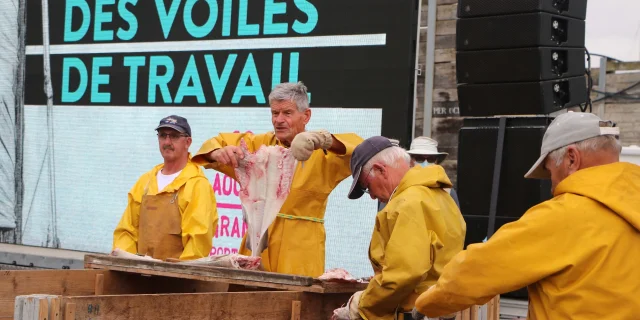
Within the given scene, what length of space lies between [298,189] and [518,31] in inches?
90.0

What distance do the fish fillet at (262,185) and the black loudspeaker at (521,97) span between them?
217 cm

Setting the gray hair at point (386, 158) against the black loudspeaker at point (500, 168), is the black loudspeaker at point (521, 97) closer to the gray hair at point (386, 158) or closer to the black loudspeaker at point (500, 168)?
the black loudspeaker at point (500, 168)

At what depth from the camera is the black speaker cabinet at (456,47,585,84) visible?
6.13m

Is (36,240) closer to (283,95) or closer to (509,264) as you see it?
(283,95)

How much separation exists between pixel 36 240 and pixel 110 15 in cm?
203

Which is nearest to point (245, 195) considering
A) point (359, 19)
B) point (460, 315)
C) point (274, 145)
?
point (274, 145)

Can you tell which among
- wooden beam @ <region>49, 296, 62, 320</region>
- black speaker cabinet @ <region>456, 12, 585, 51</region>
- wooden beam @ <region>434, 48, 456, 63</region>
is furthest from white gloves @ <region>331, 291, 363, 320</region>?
wooden beam @ <region>434, 48, 456, 63</region>

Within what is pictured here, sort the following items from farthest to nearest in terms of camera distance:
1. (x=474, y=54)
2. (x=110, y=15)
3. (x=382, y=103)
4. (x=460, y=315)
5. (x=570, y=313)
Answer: (x=110, y=15) → (x=382, y=103) → (x=474, y=54) → (x=460, y=315) → (x=570, y=313)

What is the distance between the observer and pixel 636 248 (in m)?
2.72

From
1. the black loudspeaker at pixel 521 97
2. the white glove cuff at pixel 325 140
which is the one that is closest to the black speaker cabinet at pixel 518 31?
the black loudspeaker at pixel 521 97

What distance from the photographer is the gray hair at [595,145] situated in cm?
286

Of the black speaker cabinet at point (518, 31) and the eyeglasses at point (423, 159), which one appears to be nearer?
the black speaker cabinet at point (518, 31)

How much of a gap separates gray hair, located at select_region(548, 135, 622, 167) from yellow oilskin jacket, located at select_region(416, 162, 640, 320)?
103 mm

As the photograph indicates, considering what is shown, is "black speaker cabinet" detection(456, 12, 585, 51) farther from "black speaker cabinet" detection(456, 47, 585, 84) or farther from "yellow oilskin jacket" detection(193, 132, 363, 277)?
"yellow oilskin jacket" detection(193, 132, 363, 277)
